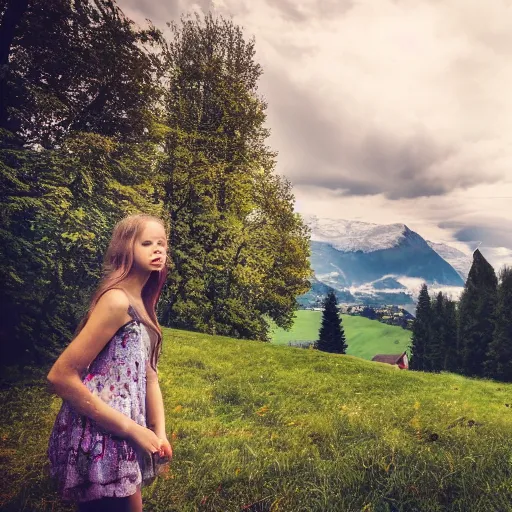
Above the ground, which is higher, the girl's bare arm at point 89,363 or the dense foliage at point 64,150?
the dense foliage at point 64,150

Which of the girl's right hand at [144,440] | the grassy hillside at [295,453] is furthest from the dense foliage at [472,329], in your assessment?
the girl's right hand at [144,440]

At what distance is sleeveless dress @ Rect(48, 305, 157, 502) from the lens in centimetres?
189

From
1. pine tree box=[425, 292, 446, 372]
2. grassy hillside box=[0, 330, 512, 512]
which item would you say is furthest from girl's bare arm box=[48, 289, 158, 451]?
pine tree box=[425, 292, 446, 372]

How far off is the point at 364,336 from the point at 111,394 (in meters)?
144

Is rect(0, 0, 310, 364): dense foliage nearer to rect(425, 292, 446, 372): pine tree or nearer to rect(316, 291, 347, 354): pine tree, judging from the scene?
rect(316, 291, 347, 354): pine tree

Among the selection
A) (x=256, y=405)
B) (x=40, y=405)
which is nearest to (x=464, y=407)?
(x=256, y=405)

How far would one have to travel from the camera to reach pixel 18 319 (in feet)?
19.7

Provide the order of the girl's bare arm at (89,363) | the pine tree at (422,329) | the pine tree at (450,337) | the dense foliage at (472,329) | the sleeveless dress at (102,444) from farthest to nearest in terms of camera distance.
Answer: the pine tree at (422,329) < the pine tree at (450,337) < the dense foliage at (472,329) < the sleeveless dress at (102,444) < the girl's bare arm at (89,363)

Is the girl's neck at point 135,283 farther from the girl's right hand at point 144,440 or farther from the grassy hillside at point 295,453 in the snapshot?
the grassy hillside at point 295,453

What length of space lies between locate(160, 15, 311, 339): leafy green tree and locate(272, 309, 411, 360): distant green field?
3739 inches

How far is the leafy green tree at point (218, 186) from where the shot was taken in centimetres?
1400

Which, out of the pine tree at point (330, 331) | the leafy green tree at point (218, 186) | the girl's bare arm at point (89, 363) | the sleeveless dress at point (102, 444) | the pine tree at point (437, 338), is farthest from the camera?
the pine tree at point (330, 331)

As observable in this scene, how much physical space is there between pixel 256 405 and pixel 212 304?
10.7m

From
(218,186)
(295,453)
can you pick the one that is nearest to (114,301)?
(295,453)
